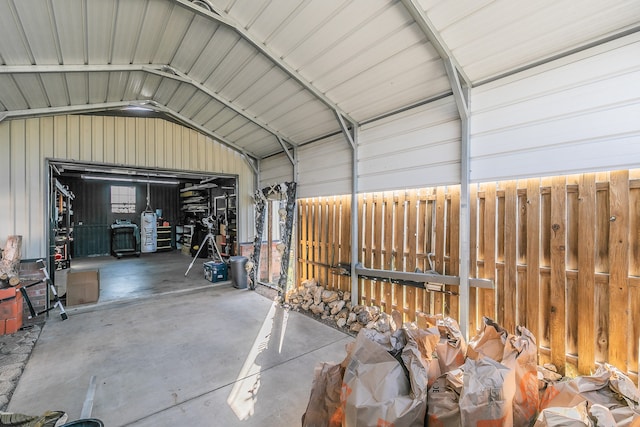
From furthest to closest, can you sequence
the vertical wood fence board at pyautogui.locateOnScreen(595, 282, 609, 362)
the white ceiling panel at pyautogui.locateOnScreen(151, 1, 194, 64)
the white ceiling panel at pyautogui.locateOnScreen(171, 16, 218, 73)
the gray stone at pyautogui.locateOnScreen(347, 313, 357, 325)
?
the gray stone at pyautogui.locateOnScreen(347, 313, 357, 325) < the white ceiling panel at pyautogui.locateOnScreen(171, 16, 218, 73) < the white ceiling panel at pyautogui.locateOnScreen(151, 1, 194, 64) < the vertical wood fence board at pyautogui.locateOnScreen(595, 282, 609, 362)

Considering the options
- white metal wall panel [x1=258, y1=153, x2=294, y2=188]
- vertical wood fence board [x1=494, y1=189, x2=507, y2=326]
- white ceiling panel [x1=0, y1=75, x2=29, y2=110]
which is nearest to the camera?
vertical wood fence board [x1=494, y1=189, x2=507, y2=326]

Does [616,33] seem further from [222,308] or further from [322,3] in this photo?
[222,308]

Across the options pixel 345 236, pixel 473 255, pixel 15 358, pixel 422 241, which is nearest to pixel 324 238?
pixel 345 236

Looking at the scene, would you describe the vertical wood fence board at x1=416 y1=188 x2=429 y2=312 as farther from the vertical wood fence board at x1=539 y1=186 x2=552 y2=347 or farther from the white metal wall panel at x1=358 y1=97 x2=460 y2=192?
the vertical wood fence board at x1=539 y1=186 x2=552 y2=347

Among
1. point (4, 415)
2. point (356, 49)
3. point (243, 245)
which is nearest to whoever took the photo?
point (4, 415)

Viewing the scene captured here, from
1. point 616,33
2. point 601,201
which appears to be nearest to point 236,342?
point 601,201

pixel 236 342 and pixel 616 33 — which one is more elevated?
pixel 616 33

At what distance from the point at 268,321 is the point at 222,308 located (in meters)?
1.09

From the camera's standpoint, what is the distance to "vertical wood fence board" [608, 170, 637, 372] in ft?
7.24

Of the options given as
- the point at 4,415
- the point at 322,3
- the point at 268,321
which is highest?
the point at 322,3

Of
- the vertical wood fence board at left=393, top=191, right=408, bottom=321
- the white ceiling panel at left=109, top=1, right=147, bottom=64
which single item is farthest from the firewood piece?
the vertical wood fence board at left=393, top=191, right=408, bottom=321

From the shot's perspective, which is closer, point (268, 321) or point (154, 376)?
point (154, 376)

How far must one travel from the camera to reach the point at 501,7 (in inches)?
86.0

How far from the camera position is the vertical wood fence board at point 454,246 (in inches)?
125
